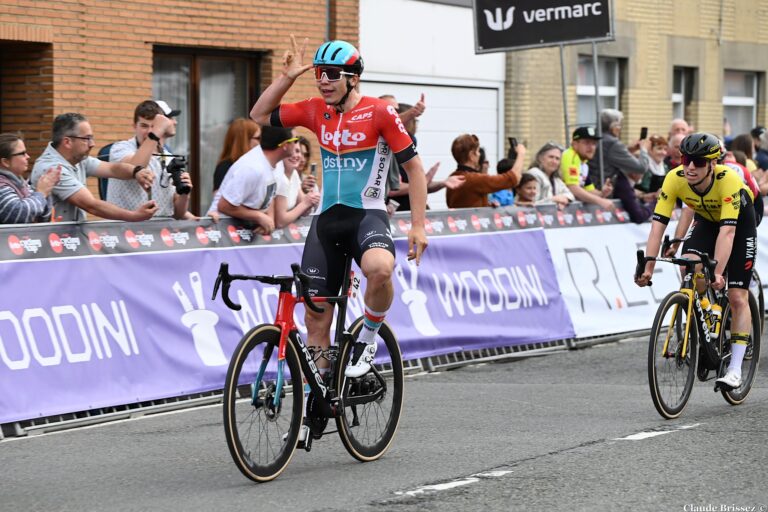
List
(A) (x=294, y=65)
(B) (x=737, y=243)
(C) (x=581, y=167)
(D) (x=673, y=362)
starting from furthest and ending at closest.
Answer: (C) (x=581, y=167)
(B) (x=737, y=243)
(D) (x=673, y=362)
(A) (x=294, y=65)

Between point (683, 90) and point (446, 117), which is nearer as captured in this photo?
point (446, 117)

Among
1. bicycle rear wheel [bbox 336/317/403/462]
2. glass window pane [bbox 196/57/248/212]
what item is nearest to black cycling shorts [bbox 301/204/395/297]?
bicycle rear wheel [bbox 336/317/403/462]

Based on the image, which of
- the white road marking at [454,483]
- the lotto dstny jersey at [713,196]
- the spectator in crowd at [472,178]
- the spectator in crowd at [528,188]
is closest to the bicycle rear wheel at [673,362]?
the lotto dstny jersey at [713,196]

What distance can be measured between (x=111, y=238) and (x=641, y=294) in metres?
6.66

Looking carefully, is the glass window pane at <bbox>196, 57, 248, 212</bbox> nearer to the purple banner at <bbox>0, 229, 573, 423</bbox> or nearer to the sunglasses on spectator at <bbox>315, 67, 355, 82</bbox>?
the purple banner at <bbox>0, 229, 573, 423</bbox>

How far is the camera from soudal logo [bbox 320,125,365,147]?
7823 mm

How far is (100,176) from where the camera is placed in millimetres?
10547

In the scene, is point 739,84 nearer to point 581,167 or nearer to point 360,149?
point 581,167

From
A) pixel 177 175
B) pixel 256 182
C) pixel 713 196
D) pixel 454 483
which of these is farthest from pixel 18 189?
pixel 713 196

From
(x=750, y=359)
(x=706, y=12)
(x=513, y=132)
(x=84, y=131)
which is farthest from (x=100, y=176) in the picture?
(x=706, y=12)

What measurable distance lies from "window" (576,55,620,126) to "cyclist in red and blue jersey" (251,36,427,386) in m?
16.7

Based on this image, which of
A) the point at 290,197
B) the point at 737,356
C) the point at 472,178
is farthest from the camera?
the point at 472,178

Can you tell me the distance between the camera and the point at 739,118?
29391mm

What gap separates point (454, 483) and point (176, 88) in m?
10.7
